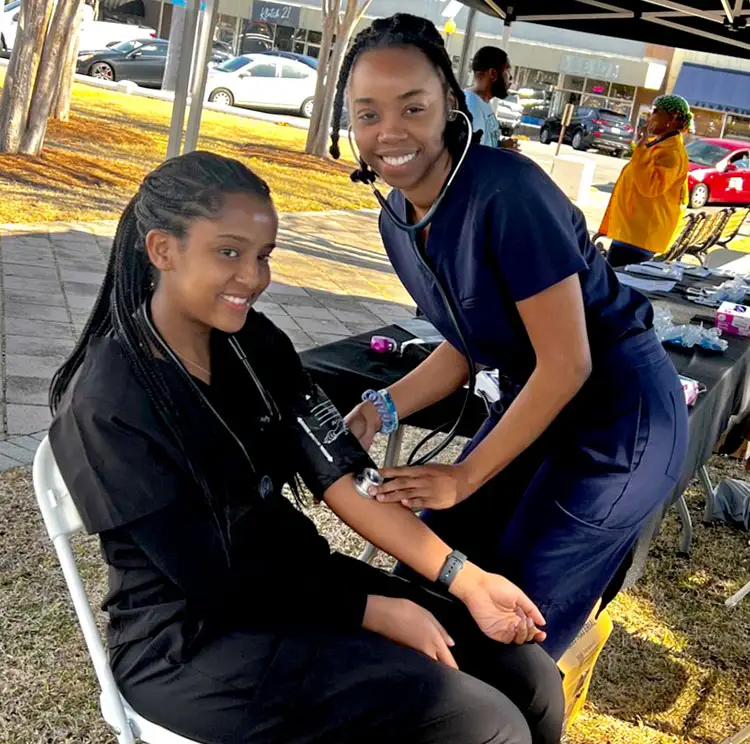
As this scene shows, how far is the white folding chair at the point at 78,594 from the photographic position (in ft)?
4.99

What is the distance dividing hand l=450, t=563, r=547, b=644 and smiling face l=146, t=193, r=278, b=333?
58 centimetres

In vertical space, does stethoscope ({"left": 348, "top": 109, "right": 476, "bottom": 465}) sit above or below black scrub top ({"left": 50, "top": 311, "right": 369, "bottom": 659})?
above

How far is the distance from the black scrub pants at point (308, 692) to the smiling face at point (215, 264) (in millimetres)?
506

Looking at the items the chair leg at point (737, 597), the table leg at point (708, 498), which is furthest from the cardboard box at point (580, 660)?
the table leg at point (708, 498)

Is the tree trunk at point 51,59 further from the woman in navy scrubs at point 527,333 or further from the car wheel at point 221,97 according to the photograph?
the car wheel at point 221,97

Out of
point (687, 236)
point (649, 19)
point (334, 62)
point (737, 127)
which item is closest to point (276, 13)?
point (737, 127)

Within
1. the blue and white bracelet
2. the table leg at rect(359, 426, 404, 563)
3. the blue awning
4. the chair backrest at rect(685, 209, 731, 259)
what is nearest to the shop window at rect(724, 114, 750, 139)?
the blue awning

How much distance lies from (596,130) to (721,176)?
8.28m

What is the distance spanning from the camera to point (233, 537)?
5.08 ft

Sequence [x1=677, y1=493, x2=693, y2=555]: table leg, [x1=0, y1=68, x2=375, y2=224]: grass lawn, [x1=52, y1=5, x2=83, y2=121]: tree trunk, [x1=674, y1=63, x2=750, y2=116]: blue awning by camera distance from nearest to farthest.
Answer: [x1=677, y1=493, x2=693, y2=555]: table leg
[x1=0, y1=68, x2=375, y2=224]: grass lawn
[x1=52, y1=5, x2=83, y2=121]: tree trunk
[x1=674, y1=63, x2=750, y2=116]: blue awning

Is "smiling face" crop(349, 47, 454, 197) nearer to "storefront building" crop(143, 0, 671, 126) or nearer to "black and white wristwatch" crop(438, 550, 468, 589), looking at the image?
"black and white wristwatch" crop(438, 550, 468, 589)

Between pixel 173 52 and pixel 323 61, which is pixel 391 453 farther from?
pixel 173 52

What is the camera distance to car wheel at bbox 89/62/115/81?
64.7 feet

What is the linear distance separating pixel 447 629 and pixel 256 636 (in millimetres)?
395
